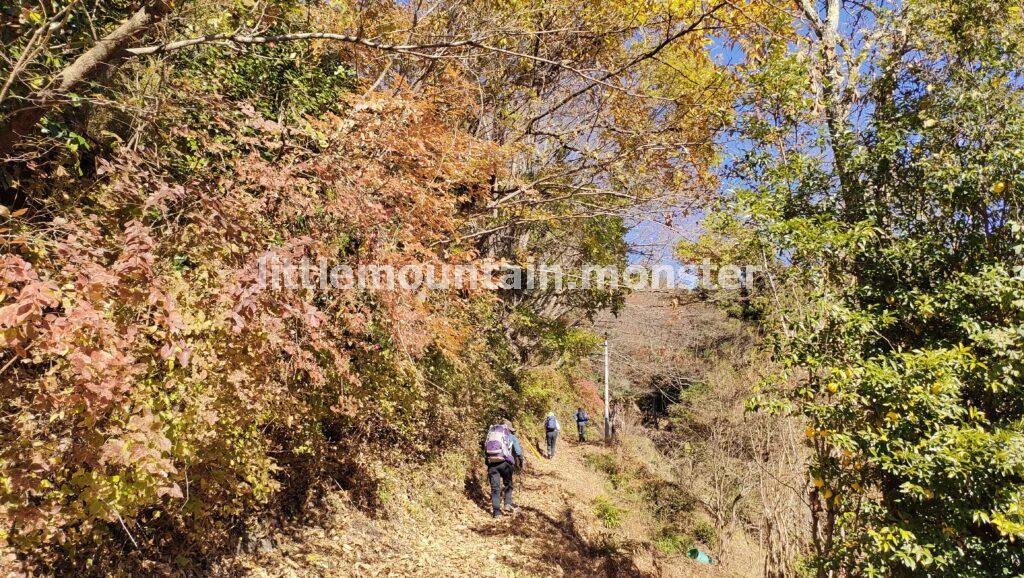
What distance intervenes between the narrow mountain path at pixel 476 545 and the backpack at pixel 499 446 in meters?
1.12

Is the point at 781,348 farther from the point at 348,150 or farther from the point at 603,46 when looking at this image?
the point at 603,46

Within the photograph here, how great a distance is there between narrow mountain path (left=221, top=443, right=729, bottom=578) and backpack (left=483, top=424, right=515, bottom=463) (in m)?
1.12

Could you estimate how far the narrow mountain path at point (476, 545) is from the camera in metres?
5.69

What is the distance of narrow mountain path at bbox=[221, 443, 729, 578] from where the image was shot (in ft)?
18.7

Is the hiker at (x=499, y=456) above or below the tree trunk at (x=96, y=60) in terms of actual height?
below

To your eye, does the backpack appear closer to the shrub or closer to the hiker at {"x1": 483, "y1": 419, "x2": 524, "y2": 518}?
the hiker at {"x1": 483, "y1": 419, "x2": 524, "y2": 518}

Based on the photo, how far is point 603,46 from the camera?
8477mm

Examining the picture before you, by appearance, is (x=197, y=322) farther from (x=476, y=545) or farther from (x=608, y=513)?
(x=608, y=513)

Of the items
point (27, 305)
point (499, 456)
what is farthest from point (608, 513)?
point (27, 305)

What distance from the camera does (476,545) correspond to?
24.5ft

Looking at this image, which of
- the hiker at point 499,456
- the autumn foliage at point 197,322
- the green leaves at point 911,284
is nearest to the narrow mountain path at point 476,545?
the hiker at point 499,456

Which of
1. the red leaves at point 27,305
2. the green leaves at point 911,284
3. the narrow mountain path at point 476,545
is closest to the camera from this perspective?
the red leaves at point 27,305

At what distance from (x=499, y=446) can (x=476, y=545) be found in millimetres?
1458

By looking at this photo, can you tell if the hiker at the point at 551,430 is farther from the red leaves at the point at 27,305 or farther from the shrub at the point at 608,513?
the red leaves at the point at 27,305
